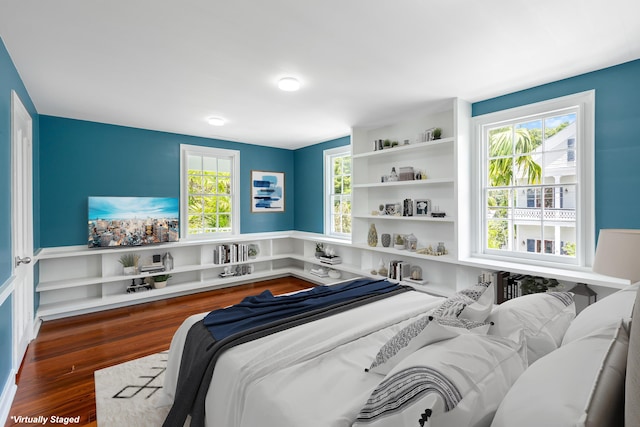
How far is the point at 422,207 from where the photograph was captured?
13.5ft

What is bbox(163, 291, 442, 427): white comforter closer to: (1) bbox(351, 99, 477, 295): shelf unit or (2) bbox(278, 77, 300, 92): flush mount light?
(1) bbox(351, 99, 477, 295): shelf unit

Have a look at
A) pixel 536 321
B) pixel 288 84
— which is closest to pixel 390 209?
pixel 288 84

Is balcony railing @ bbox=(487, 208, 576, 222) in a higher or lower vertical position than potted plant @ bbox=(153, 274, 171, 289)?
higher

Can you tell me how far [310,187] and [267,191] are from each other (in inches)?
33.0

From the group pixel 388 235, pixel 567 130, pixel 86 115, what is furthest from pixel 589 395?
pixel 86 115

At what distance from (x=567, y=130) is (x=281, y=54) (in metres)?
2.76

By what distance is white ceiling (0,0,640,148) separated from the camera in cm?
196

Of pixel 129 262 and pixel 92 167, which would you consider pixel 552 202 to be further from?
pixel 92 167

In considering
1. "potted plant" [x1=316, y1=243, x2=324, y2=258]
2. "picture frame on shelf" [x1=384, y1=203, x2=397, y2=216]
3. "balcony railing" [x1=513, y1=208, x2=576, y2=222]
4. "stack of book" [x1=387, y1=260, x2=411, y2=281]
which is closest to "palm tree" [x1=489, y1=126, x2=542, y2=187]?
"balcony railing" [x1=513, y1=208, x2=576, y2=222]

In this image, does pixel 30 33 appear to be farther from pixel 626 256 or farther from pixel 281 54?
pixel 626 256

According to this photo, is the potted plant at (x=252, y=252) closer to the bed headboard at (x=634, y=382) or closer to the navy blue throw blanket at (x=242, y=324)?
the navy blue throw blanket at (x=242, y=324)

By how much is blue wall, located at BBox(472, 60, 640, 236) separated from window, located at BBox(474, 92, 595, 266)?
0.07 metres

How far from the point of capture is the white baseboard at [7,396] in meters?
2.07

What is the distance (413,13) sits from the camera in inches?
78.2
